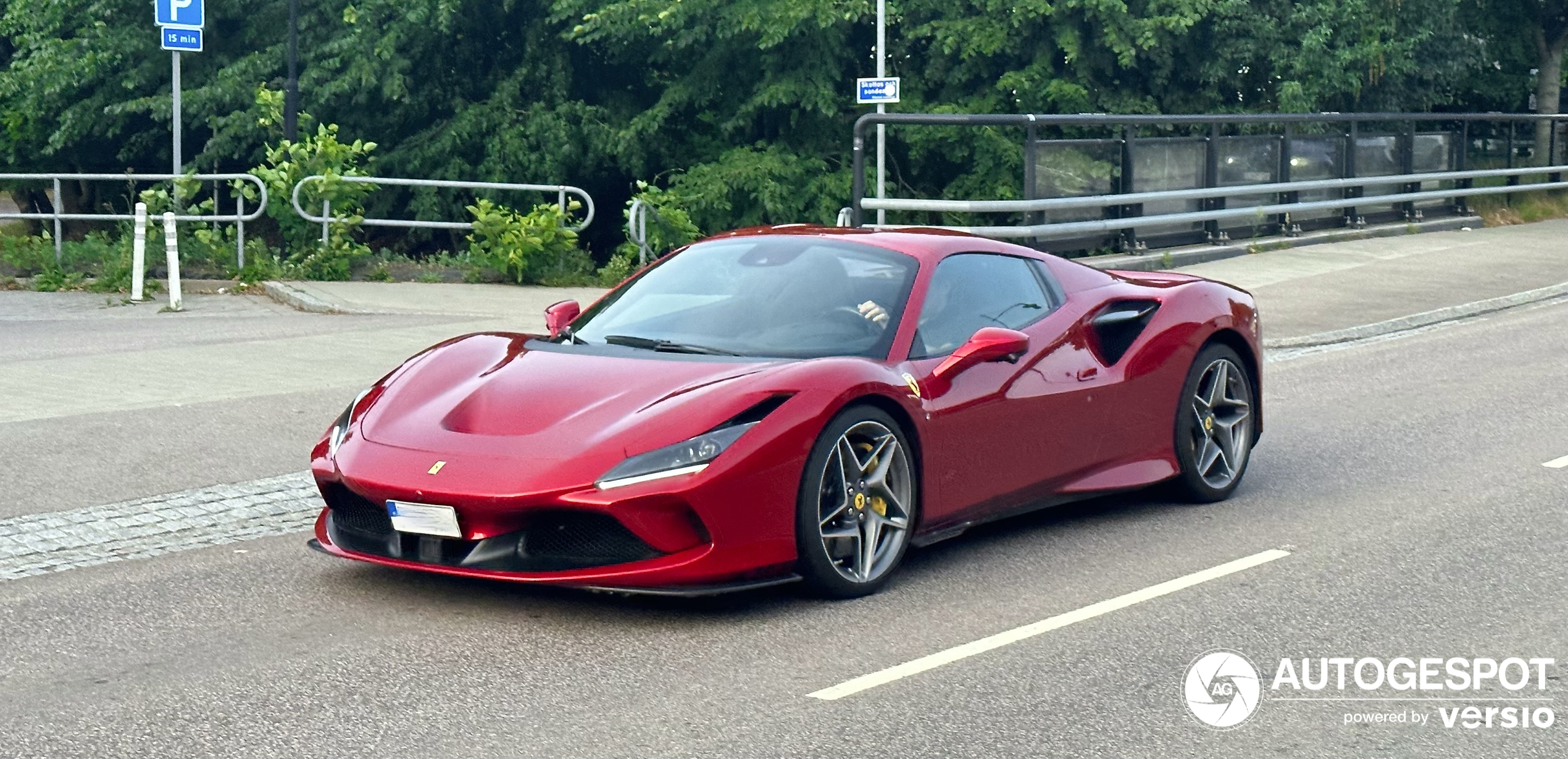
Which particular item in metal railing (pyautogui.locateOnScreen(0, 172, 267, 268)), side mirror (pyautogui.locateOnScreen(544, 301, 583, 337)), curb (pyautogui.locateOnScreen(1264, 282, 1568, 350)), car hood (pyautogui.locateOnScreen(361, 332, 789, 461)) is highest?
metal railing (pyautogui.locateOnScreen(0, 172, 267, 268))

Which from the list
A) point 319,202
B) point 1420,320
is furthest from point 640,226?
point 1420,320

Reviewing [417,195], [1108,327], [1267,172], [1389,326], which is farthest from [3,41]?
[1108,327]

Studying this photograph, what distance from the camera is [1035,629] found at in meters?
6.21

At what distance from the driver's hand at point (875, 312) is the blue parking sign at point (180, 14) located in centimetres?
1424

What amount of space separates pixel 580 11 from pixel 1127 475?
21872mm

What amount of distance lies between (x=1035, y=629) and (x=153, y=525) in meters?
3.86

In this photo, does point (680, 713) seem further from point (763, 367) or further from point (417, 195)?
point (417, 195)

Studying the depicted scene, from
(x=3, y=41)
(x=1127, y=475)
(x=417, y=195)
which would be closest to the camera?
(x=1127, y=475)

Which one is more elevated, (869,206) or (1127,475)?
(869,206)

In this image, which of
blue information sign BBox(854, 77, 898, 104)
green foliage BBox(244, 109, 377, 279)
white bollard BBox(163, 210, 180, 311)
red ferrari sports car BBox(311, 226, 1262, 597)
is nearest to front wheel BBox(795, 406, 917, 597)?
red ferrari sports car BBox(311, 226, 1262, 597)

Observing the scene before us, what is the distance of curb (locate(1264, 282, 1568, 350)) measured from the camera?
14.8 meters

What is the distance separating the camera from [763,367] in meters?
6.61

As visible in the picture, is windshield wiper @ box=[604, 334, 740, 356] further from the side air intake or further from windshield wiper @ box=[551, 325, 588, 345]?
the side air intake

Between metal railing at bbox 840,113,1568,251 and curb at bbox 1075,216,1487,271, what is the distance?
241mm
